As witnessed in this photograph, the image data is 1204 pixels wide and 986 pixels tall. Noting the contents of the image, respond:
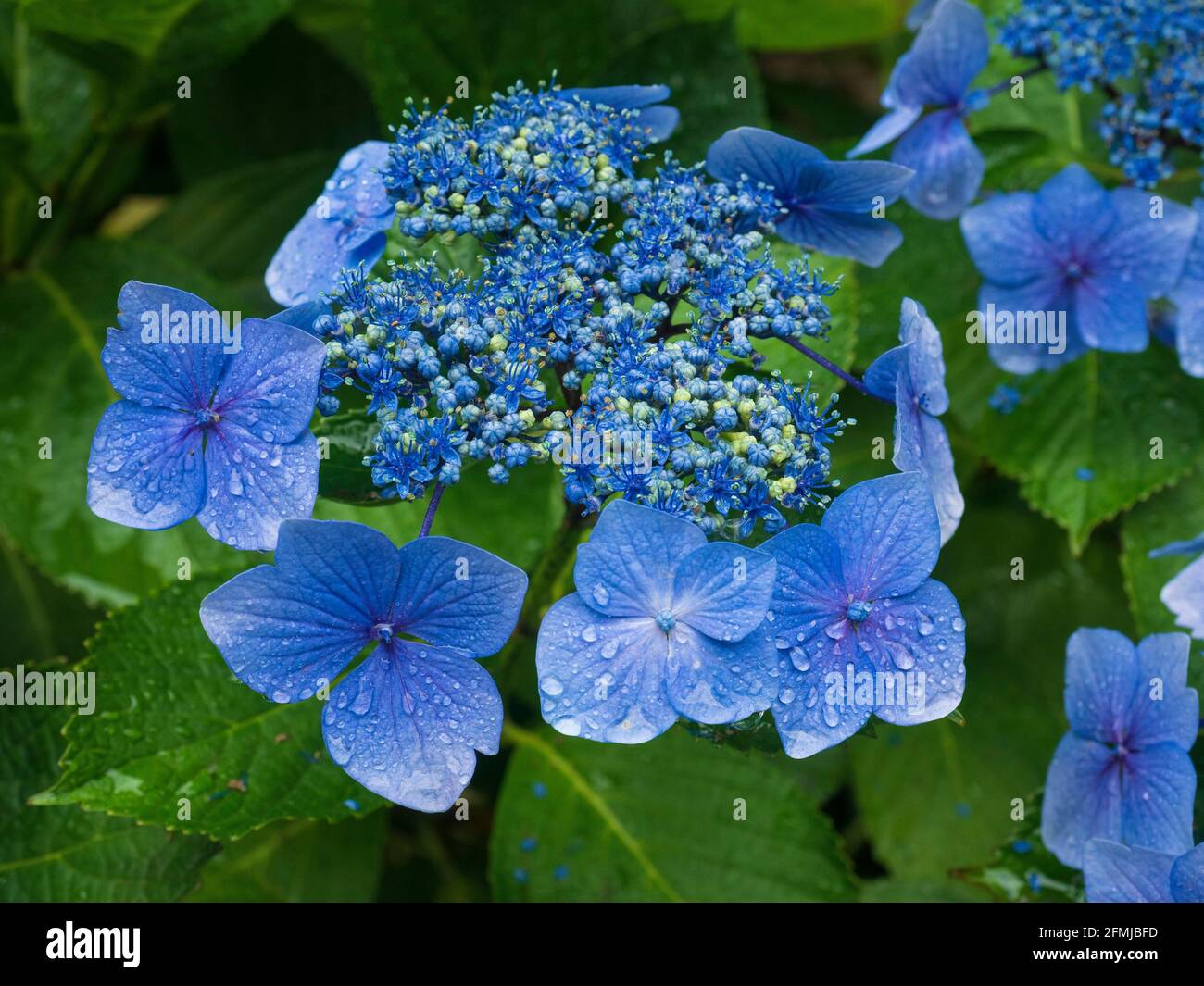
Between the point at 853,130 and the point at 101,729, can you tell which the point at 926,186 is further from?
the point at 101,729

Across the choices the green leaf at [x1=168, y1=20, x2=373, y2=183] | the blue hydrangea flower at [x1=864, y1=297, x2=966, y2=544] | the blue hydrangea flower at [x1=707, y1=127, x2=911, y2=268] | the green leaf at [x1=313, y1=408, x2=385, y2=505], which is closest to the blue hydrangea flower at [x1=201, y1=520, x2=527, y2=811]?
the green leaf at [x1=313, y1=408, x2=385, y2=505]

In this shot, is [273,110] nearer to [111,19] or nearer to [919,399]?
[111,19]

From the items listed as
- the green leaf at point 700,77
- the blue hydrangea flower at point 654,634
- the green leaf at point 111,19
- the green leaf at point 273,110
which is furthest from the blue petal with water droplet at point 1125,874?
the green leaf at point 273,110

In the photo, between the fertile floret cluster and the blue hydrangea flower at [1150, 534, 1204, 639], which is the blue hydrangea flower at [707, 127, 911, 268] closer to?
the fertile floret cluster

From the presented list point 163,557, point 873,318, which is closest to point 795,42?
point 873,318

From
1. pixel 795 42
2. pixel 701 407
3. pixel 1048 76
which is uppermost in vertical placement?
pixel 795 42

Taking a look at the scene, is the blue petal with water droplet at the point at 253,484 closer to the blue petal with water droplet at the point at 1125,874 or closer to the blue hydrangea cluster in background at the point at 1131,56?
the blue petal with water droplet at the point at 1125,874
